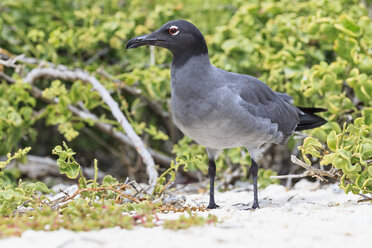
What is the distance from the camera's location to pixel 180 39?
12.8 feet

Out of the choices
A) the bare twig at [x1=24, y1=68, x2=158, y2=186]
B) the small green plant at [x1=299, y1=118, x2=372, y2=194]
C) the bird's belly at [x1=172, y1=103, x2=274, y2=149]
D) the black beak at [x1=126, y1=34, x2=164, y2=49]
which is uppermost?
the black beak at [x1=126, y1=34, x2=164, y2=49]

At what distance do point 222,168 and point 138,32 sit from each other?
1.76 metres

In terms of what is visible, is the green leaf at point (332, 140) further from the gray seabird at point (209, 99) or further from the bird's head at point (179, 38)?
the bird's head at point (179, 38)

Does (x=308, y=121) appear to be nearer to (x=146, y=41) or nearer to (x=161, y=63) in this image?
(x=146, y=41)

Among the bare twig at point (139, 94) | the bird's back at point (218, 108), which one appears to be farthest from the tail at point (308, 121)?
the bare twig at point (139, 94)

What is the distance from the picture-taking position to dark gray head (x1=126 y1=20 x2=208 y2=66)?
389 cm

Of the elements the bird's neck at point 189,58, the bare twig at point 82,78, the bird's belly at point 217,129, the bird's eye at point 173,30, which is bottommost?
the bird's belly at point 217,129

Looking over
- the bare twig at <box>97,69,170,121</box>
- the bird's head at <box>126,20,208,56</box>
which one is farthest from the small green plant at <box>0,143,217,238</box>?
the bare twig at <box>97,69,170,121</box>

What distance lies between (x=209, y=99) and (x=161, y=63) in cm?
233

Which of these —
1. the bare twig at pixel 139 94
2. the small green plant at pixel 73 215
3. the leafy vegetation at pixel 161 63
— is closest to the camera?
the small green plant at pixel 73 215

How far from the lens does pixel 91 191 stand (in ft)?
11.4

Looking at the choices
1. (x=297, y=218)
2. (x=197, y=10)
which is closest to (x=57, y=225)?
(x=297, y=218)

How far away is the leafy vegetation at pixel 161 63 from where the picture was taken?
4.84 meters

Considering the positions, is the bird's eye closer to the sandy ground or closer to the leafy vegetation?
the leafy vegetation
